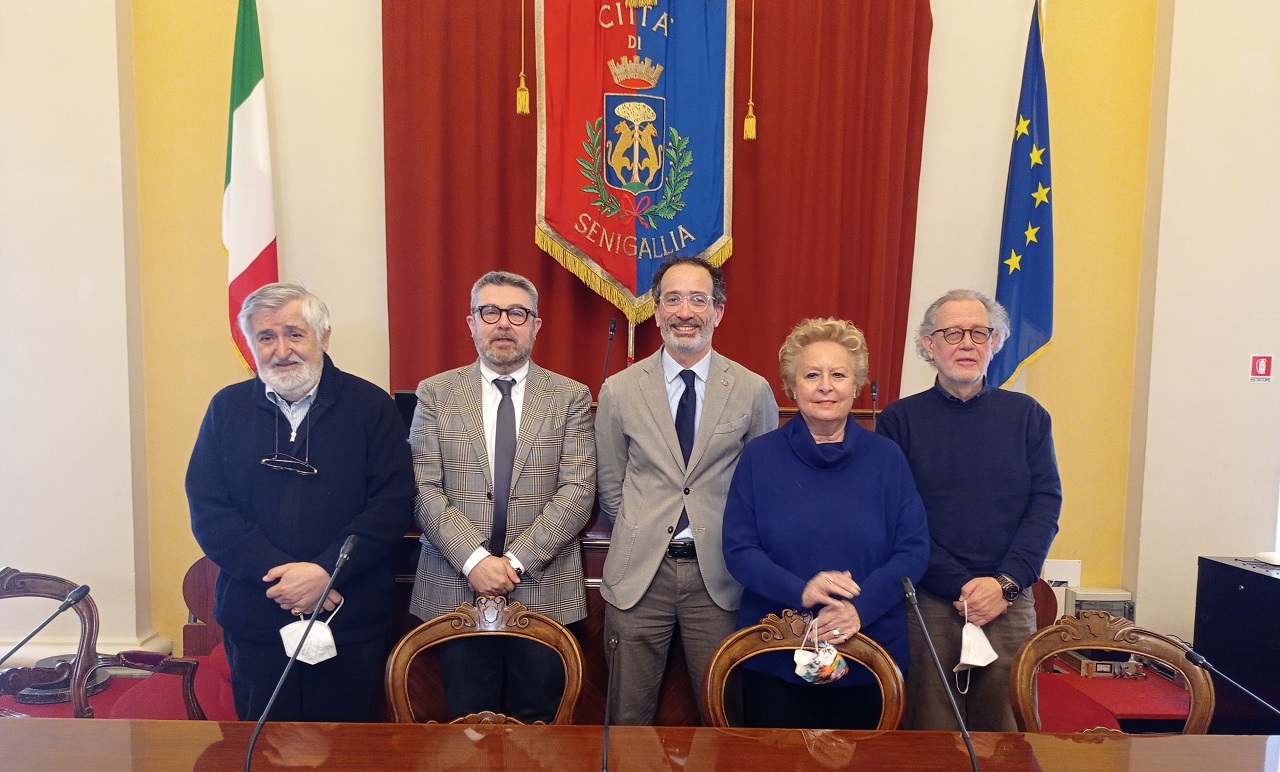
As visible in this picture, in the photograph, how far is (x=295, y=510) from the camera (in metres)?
2.09

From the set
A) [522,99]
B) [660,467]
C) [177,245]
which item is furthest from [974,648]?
[177,245]

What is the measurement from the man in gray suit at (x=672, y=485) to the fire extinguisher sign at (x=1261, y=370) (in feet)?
8.42

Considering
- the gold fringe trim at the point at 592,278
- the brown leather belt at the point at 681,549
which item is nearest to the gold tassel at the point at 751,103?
the gold fringe trim at the point at 592,278

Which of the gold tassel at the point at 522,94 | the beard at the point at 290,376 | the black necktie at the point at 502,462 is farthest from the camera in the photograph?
the gold tassel at the point at 522,94

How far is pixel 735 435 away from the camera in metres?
2.29

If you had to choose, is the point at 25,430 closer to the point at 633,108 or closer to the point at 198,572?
the point at 198,572

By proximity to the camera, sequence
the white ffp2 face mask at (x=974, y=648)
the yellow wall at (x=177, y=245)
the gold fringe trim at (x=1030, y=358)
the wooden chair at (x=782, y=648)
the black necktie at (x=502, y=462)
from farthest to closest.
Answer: the yellow wall at (x=177, y=245), the gold fringe trim at (x=1030, y=358), the black necktie at (x=502, y=462), the white ffp2 face mask at (x=974, y=648), the wooden chair at (x=782, y=648)

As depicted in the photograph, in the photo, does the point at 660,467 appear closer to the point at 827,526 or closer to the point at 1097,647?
the point at 827,526

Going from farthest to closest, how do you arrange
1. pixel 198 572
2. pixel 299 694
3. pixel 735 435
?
pixel 198 572 < pixel 735 435 < pixel 299 694

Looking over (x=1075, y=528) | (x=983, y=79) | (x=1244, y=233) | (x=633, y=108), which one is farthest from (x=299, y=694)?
(x=1244, y=233)

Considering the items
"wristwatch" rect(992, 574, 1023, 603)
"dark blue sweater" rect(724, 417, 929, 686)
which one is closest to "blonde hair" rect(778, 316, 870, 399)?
"dark blue sweater" rect(724, 417, 929, 686)

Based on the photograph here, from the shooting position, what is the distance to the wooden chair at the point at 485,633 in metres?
1.71

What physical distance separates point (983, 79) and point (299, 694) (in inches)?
146

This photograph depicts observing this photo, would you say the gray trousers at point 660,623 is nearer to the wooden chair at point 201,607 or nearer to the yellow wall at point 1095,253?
the wooden chair at point 201,607
